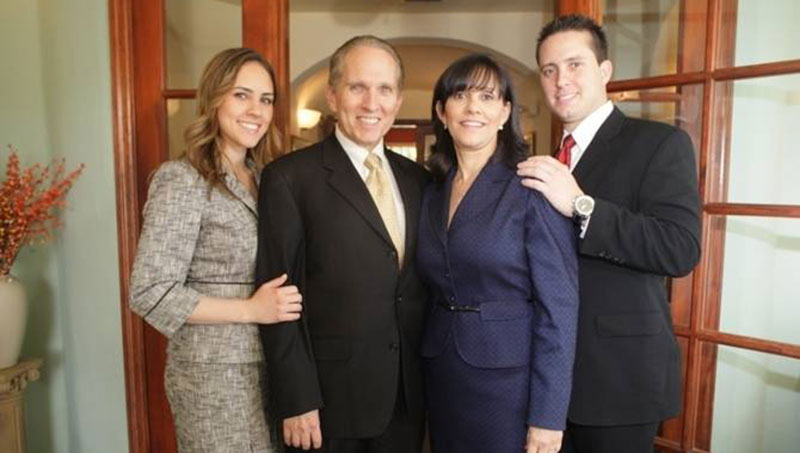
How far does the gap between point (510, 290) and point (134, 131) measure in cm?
171

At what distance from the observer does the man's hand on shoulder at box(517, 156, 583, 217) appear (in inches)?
49.9

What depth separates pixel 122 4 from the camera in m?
2.14

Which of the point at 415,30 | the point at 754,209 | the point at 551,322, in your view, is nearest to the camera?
the point at 551,322

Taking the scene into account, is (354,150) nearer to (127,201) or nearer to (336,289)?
(336,289)

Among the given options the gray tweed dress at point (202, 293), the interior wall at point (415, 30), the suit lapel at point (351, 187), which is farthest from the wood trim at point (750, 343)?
the interior wall at point (415, 30)

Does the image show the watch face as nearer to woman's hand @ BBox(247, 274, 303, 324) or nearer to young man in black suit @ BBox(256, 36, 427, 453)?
young man in black suit @ BBox(256, 36, 427, 453)

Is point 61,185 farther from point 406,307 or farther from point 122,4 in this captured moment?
point 406,307

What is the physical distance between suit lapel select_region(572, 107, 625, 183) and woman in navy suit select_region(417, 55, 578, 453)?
154 mm

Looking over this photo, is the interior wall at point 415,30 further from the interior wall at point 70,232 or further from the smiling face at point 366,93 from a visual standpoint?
the smiling face at point 366,93

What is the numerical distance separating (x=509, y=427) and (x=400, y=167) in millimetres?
793

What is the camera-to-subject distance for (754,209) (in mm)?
1678

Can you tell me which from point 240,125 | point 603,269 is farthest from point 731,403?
point 240,125

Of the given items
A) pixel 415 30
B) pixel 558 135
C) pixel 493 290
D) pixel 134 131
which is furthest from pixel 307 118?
pixel 493 290

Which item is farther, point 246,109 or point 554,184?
point 246,109
